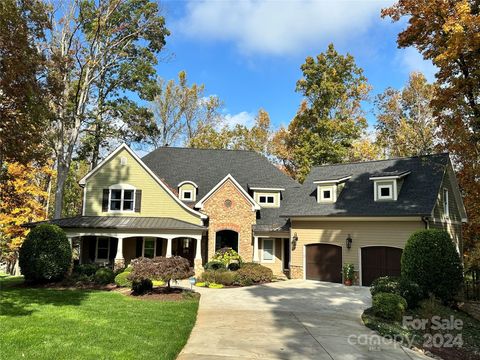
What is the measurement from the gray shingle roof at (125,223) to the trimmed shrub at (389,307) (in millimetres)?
12375

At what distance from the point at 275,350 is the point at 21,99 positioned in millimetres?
12059

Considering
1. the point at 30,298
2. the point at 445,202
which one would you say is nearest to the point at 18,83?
the point at 30,298

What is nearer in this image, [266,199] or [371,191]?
[371,191]

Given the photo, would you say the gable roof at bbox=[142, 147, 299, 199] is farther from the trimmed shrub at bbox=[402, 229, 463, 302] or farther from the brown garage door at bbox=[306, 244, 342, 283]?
the trimmed shrub at bbox=[402, 229, 463, 302]

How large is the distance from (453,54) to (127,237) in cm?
1932

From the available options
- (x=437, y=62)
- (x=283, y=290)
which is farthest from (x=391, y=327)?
(x=437, y=62)

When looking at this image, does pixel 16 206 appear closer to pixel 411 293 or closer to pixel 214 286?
pixel 214 286

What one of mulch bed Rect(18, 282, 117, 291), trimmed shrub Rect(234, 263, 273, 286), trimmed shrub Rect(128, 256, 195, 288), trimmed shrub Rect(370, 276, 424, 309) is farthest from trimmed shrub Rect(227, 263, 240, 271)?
trimmed shrub Rect(370, 276, 424, 309)

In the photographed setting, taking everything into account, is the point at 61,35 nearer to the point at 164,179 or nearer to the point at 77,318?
the point at 164,179

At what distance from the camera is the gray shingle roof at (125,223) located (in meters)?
21.4

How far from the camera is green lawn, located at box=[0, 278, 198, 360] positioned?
7633 millimetres

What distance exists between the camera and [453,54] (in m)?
16.1

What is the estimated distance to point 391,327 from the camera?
35.3 ft

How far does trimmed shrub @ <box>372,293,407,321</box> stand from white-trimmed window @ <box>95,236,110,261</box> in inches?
686
